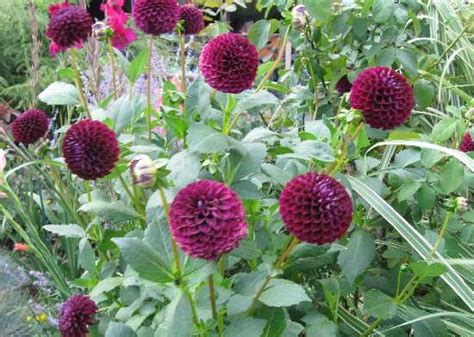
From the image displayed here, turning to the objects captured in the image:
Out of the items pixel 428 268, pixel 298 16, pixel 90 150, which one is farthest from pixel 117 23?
pixel 428 268

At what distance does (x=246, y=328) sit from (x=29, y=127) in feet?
1.72

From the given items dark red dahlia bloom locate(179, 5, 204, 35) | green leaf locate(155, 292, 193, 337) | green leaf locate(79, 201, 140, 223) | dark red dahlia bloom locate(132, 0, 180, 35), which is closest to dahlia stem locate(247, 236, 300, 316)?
green leaf locate(155, 292, 193, 337)

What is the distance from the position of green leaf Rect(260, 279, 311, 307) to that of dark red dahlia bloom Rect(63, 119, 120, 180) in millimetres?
243

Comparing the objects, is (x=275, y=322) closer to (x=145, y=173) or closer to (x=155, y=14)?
(x=145, y=173)

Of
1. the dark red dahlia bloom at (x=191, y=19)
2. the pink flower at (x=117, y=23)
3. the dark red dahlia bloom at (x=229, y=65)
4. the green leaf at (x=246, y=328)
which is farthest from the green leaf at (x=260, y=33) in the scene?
the green leaf at (x=246, y=328)

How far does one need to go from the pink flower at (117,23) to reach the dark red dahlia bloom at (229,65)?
366mm

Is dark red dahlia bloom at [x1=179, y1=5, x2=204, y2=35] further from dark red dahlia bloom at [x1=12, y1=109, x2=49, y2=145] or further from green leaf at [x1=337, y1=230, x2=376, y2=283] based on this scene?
green leaf at [x1=337, y1=230, x2=376, y2=283]

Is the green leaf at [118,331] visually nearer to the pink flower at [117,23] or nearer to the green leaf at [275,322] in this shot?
the green leaf at [275,322]

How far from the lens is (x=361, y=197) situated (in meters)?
0.91

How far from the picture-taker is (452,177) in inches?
34.0

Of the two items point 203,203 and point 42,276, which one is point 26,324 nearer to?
point 42,276

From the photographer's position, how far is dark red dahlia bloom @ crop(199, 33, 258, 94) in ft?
2.43

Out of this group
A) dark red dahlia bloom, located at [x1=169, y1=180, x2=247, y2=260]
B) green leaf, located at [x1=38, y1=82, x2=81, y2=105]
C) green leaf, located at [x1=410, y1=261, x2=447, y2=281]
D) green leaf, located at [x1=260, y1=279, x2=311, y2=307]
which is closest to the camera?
dark red dahlia bloom, located at [x1=169, y1=180, x2=247, y2=260]

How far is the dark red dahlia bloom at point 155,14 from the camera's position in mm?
854
